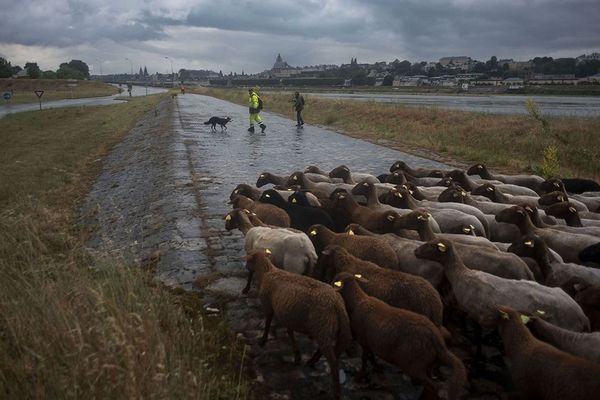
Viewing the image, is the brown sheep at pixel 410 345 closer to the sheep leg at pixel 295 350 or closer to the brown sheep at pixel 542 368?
the brown sheep at pixel 542 368

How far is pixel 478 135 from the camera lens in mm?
27688

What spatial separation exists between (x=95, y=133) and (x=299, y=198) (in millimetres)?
26933

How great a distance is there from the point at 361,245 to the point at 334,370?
2565 mm

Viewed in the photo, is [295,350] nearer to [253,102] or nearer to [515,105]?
[253,102]

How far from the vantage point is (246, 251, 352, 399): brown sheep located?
498 cm

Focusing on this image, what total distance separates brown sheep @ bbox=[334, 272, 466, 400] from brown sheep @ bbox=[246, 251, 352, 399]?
0.25 m

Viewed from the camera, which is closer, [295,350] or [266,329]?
[295,350]

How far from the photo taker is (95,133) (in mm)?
32156

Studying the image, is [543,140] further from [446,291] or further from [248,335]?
[248,335]

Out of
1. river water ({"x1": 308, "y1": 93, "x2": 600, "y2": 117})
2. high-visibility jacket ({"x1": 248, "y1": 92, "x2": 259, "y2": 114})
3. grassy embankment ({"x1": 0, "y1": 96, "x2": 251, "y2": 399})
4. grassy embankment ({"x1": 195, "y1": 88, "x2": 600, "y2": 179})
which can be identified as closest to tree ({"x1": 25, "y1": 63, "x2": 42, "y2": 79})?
river water ({"x1": 308, "y1": 93, "x2": 600, "y2": 117})

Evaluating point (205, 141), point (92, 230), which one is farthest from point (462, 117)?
point (92, 230)

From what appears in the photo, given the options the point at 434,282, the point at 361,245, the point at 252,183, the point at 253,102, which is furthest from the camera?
the point at 253,102

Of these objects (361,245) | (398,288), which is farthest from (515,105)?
(398,288)

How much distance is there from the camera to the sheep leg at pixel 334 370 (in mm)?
4613
